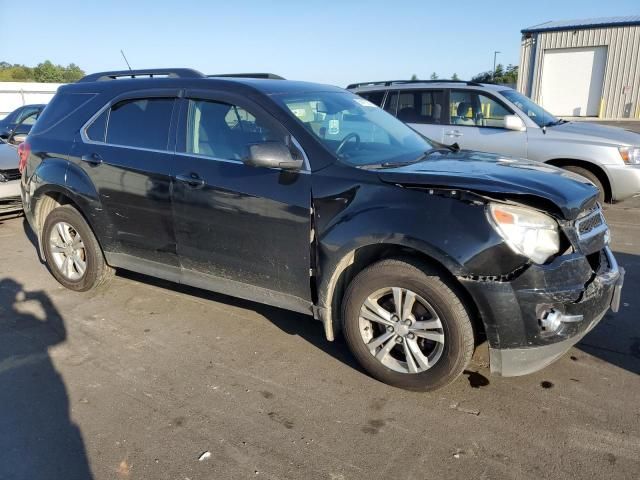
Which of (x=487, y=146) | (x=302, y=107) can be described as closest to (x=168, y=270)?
(x=302, y=107)

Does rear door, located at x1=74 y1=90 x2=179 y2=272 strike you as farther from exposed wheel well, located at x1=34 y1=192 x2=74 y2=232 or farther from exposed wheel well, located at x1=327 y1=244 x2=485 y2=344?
exposed wheel well, located at x1=327 y1=244 x2=485 y2=344

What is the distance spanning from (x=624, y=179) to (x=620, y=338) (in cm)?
382

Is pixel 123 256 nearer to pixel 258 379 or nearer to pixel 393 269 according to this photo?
pixel 258 379

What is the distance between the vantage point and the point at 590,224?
3.11 metres

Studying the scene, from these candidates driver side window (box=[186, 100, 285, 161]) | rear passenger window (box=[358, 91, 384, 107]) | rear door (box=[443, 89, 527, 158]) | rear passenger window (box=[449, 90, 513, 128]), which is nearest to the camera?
driver side window (box=[186, 100, 285, 161])

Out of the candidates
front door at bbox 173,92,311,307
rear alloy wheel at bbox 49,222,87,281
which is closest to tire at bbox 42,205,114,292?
rear alloy wheel at bbox 49,222,87,281

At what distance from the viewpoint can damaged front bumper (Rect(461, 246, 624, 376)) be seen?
2.74 metres

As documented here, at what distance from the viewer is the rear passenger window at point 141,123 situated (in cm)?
404

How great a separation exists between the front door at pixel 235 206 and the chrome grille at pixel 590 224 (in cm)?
158

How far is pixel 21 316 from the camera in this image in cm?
439

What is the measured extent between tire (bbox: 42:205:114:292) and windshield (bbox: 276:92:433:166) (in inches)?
89.4

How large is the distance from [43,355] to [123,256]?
104 centimetres

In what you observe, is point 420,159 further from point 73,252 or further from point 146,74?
point 73,252

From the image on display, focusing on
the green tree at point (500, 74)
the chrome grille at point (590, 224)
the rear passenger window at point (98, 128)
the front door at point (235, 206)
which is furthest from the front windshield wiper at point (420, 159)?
the green tree at point (500, 74)
